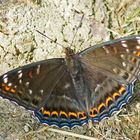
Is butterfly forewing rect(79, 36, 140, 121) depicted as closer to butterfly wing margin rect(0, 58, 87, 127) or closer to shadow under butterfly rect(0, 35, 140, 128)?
shadow under butterfly rect(0, 35, 140, 128)

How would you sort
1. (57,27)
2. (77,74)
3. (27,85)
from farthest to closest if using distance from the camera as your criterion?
1. (57,27)
2. (77,74)
3. (27,85)

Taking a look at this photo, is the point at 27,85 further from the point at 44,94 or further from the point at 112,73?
the point at 112,73

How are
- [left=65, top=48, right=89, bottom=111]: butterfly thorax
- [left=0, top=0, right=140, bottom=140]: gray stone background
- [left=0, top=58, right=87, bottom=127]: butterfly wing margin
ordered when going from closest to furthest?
[left=0, top=58, right=87, bottom=127]: butterfly wing margin, [left=65, top=48, right=89, bottom=111]: butterfly thorax, [left=0, top=0, right=140, bottom=140]: gray stone background

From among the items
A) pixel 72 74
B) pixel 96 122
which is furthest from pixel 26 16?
pixel 96 122

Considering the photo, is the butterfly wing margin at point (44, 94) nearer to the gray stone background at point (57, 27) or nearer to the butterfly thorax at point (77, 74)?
the butterfly thorax at point (77, 74)

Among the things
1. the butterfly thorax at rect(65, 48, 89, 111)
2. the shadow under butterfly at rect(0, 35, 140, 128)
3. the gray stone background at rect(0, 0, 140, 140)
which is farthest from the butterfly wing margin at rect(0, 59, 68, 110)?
the gray stone background at rect(0, 0, 140, 140)

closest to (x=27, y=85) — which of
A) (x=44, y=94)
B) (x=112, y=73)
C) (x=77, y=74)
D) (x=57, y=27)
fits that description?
(x=44, y=94)
